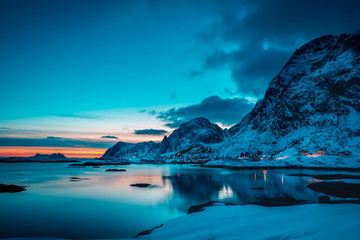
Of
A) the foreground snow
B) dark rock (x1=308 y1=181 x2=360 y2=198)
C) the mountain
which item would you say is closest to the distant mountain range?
the mountain

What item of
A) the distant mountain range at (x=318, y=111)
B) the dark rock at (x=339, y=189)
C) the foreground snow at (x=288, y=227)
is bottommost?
the dark rock at (x=339, y=189)

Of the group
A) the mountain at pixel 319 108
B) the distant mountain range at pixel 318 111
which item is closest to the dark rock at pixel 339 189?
the distant mountain range at pixel 318 111

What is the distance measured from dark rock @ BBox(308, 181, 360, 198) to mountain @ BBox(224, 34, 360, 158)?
91.6 meters

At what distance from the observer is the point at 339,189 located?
27.8 meters

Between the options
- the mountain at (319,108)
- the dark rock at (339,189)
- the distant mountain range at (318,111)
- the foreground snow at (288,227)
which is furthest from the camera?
the mountain at (319,108)

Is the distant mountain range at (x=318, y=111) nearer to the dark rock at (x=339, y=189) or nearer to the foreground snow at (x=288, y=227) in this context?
the dark rock at (x=339, y=189)

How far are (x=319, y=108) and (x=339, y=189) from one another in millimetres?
150176

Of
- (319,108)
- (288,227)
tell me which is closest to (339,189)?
(288,227)

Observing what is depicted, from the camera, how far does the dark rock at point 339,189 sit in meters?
24.7

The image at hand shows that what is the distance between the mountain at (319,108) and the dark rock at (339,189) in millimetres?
91574

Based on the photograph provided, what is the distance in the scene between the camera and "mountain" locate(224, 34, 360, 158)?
11838 cm

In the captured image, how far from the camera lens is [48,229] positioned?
18.0 metres

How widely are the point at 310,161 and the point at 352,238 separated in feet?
342

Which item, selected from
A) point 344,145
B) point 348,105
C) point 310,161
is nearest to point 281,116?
point 348,105
